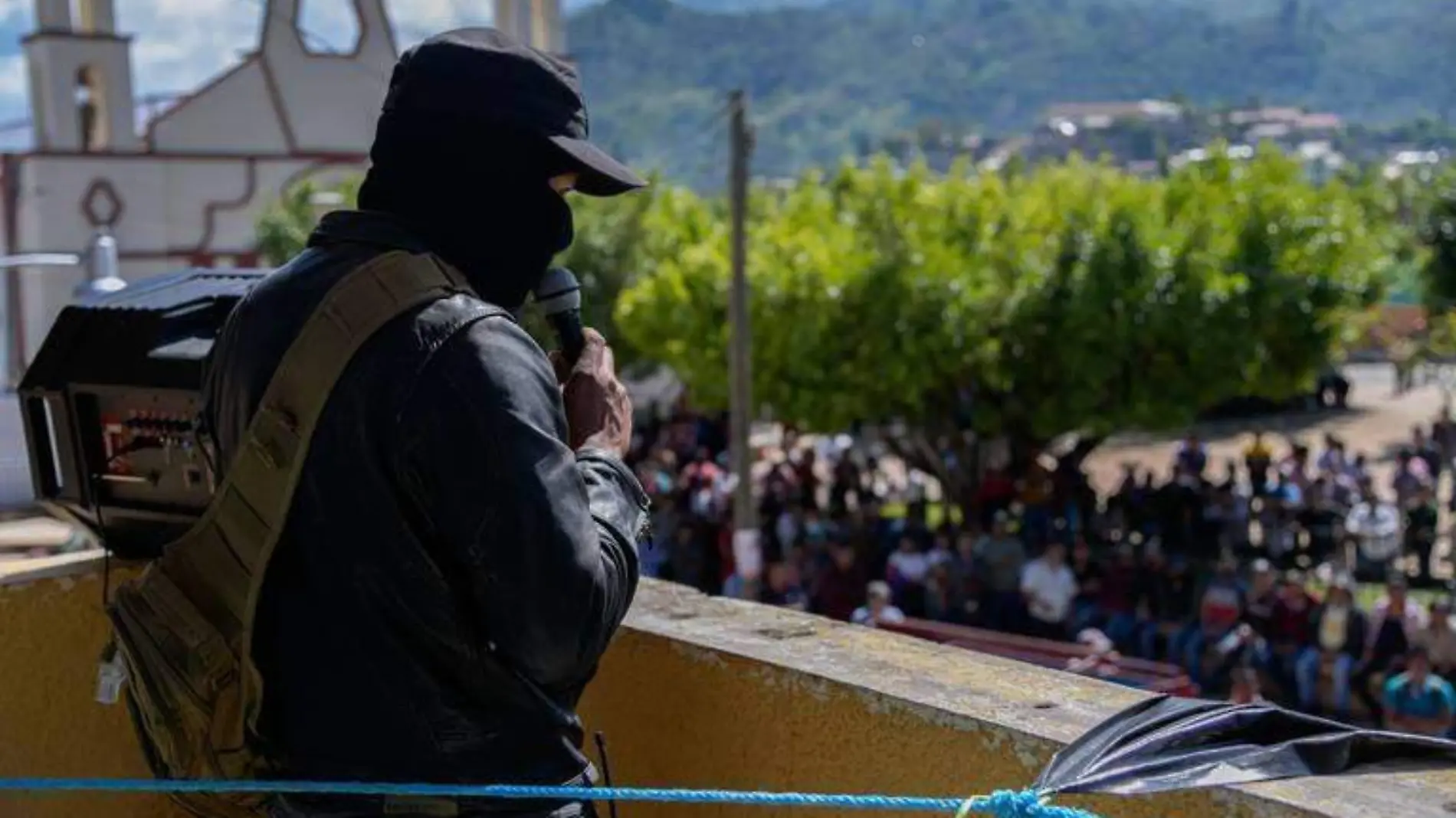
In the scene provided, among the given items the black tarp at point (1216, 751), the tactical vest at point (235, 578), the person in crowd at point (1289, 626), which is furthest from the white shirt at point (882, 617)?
the tactical vest at point (235, 578)

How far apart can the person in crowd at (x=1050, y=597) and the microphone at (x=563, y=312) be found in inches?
376

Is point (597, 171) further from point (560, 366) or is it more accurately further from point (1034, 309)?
point (1034, 309)

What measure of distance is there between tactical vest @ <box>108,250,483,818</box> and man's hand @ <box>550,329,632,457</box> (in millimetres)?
230

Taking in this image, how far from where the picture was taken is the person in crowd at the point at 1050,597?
11352mm

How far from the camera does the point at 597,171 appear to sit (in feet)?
6.15

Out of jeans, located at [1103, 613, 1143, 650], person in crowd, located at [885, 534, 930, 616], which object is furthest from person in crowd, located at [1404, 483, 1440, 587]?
person in crowd, located at [885, 534, 930, 616]

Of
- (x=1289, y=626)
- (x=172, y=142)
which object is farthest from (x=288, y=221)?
(x=1289, y=626)

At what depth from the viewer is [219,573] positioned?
1924mm

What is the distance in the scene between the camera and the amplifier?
254 centimetres

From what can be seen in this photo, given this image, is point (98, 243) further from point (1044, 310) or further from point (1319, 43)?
point (1319, 43)

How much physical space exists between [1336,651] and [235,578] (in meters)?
9.30

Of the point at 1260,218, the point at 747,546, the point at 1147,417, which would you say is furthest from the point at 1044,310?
the point at 747,546

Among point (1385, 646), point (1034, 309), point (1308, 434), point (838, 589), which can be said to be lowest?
point (1308, 434)

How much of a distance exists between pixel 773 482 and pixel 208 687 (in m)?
15.4
